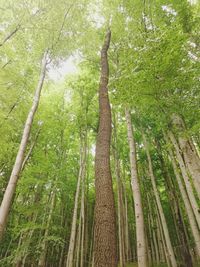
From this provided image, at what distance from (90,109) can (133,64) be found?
7.75 m

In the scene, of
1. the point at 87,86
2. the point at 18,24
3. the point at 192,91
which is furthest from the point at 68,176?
the point at 192,91

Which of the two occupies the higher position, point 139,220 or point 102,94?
point 102,94

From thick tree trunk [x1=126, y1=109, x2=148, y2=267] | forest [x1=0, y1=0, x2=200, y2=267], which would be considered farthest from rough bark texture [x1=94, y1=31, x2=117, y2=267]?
thick tree trunk [x1=126, y1=109, x2=148, y2=267]

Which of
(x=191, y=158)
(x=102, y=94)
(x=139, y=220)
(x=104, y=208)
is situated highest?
(x=102, y=94)

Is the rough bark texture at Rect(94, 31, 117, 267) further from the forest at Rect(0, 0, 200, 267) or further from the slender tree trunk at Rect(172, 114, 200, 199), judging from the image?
the slender tree trunk at Rect(172, 114, 200, 199)

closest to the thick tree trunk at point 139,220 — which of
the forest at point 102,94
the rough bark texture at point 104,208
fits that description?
the forest at point 102,94

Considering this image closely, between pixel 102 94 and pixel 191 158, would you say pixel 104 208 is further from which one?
pixel 191 158

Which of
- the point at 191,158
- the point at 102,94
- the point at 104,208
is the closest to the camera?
the point at 104,208

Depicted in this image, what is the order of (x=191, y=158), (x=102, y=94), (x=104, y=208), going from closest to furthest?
(x=104, y=208) → (x=102, y=94) → (x=191, y=158)

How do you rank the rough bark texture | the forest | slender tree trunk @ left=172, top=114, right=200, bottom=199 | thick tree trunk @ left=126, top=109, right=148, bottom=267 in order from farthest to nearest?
slender tree trunk @ left=172, top=114, right=200, bottom=199, thick tree trunk @ left=126, top=109, right=148, bottom=267, the forest, the rough bark texture

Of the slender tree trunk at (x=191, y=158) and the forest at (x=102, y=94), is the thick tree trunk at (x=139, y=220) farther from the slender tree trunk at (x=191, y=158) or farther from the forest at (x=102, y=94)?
the slender tree trunk at (x=191, y=158)

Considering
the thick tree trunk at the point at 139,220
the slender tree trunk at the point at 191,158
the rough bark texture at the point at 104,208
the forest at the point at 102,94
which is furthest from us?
the slender tree trunk at the point at 191,158

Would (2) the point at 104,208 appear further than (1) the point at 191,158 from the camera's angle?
No

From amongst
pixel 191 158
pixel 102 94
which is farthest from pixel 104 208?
pixel 191 158
